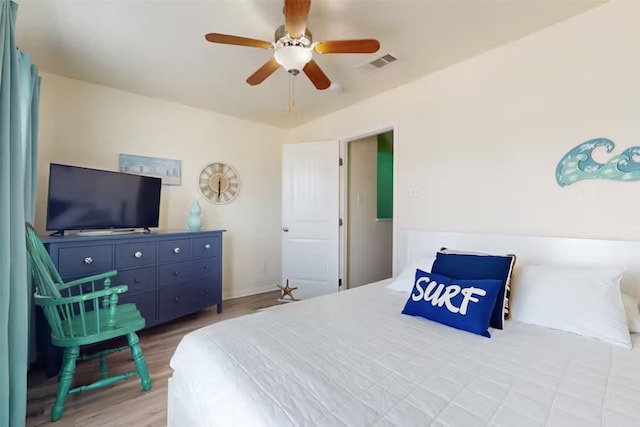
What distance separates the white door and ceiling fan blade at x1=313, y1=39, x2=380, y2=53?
5.93ft

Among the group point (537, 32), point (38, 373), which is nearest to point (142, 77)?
point (38, 373)

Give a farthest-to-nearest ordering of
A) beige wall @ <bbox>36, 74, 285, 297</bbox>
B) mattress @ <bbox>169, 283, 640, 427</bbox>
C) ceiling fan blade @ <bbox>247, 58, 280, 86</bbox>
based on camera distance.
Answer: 1. beige wall @ <bbox>36, 74, 285, 297</bbox>
2. ceiling fan blade @ <bbox>247, 58, 280, 86</bbox>
3. mattress @ <bbox>169, 283, 640, 427</bbox>

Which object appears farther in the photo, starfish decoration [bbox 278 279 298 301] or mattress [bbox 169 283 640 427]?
starfish decoration [bbox 278 279 298 301]

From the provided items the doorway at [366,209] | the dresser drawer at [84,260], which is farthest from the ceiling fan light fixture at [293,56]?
the dresser drawer at [84,260]

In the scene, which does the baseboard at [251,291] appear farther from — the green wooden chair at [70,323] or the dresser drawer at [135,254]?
the green wooden chair at [70,323]

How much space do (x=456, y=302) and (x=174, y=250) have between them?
2.49m

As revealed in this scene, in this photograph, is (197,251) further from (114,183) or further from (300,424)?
(300,424)

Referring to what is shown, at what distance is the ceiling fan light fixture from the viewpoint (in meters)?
1.64

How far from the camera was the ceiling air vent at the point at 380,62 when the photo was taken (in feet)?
7.53

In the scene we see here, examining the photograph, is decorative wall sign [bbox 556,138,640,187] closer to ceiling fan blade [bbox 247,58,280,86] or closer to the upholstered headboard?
the upholstered headboard

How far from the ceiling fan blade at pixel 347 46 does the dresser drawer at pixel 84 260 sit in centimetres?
222

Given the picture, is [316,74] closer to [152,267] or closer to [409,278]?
[409,278]

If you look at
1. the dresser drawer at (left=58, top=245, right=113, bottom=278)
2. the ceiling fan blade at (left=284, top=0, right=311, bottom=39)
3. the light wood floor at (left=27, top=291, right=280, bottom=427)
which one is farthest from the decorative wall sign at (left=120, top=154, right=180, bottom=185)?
the ceiling fan blade at (left=284, top=0, right=311, bottom=39)

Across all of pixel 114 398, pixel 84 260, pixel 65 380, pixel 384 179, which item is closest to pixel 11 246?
pixel 65 380
